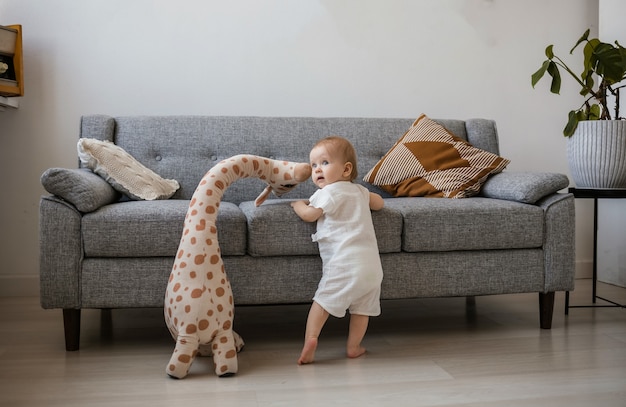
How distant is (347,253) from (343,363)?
34 cm

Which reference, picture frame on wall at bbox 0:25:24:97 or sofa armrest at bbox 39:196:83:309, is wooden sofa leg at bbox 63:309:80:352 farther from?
picture frame on wall at bbox 0:25:24:97

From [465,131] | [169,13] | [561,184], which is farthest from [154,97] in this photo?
[561,184]

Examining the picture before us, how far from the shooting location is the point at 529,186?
95.7 inches

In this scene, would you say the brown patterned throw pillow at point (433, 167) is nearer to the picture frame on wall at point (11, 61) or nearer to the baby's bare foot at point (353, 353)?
the baby's bare foot at point (353, 353)

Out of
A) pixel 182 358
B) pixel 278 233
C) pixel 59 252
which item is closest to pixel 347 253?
pixel 278 233

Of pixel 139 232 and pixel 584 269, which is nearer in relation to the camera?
pixel 139 232

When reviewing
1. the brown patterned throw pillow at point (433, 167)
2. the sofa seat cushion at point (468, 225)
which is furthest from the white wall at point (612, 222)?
the sofa seat cushion at point (468, 225)

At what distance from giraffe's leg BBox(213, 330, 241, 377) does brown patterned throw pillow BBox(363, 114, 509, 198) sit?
1134 mm

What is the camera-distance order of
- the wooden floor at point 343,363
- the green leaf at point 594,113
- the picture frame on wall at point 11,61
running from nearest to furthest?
the wooden floor at point 343,363 → the picture frame on wall at point 11,61 → the green leaf at point 594,113

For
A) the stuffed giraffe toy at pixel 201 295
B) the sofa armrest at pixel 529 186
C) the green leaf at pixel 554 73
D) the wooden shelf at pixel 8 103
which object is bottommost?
the stuffed giraffe toy at pixel 201 295

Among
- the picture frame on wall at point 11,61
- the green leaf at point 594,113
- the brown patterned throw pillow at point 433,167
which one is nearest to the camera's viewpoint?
the brown patterned throw pillow at point 433,167

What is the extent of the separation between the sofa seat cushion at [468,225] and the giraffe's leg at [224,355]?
2.39ft

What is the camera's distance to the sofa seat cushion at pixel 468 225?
90.4 inches

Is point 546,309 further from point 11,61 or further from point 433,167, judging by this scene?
point 11,61
